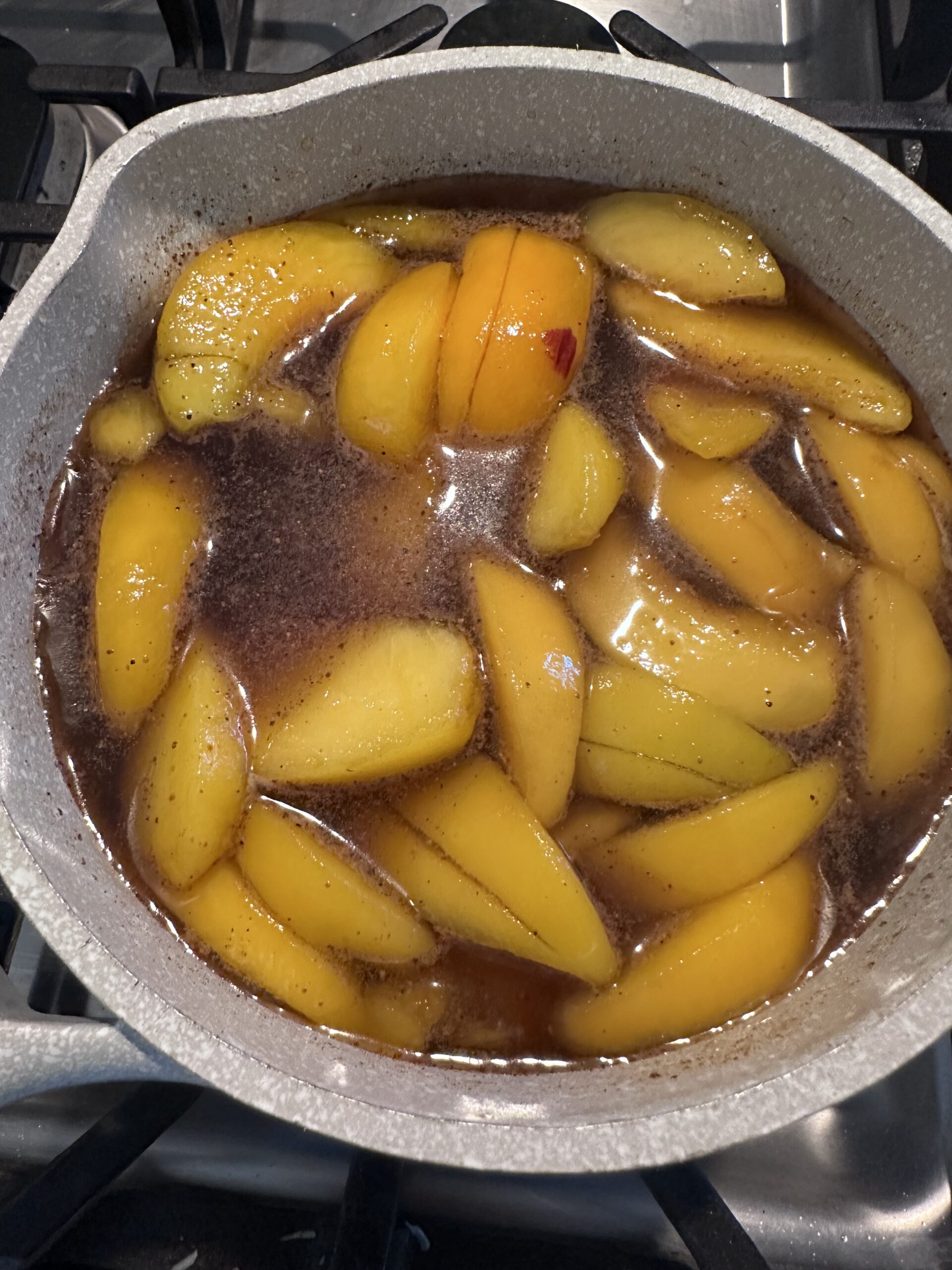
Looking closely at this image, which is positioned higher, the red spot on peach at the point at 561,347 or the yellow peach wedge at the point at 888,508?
the red spot on peach at the point at 561,347

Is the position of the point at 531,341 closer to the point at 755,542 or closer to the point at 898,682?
the point at 755,542

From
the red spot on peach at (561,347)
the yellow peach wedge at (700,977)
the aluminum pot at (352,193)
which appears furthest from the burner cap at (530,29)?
the yellow peach wedge at (700,977)

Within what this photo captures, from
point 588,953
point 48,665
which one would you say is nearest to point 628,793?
point 588,953

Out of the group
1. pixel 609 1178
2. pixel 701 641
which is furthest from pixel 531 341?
pixel 609 1178

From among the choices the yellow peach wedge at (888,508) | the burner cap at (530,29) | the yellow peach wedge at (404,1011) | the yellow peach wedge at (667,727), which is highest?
the burner cap at (530,29)

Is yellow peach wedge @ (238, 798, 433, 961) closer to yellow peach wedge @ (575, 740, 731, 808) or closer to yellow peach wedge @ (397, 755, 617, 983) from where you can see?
yellow peach wedge @ (397, 755, 617, 983)

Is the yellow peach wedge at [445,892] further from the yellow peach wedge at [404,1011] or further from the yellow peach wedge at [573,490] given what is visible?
the yellow peach wedge at [573,490]
